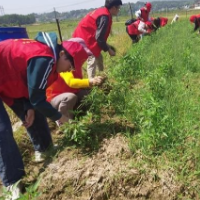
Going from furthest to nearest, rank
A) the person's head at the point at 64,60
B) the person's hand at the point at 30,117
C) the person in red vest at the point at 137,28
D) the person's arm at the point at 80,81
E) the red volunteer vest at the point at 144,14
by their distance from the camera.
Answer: the person in red vest at the point at 137,28, the red volunteer vest at the point at 144,14, the person's arm at the point at 80,81, the person's hand at the point at 30,117, the person's head at the point at 64,60

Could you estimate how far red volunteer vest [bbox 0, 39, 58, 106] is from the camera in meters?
2.19

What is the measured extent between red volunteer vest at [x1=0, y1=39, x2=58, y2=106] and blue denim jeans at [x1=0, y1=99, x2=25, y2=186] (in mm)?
244

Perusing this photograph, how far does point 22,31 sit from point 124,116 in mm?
1850

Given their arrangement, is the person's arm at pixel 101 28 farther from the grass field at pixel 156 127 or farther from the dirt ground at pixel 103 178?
the dirt ground at pixel 103 178

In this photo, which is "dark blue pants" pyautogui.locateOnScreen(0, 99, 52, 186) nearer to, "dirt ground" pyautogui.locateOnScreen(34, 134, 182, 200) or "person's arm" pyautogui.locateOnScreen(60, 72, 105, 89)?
"dirt ground" pyautogui.locateOnScreen(34, 134, 182, 200)

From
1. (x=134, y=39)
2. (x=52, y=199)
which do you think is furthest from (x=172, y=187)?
(x=134, y=39)

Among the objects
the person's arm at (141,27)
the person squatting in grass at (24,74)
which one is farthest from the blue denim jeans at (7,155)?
the person's arm at (141,27)

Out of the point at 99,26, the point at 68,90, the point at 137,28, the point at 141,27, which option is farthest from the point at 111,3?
the point at 137,28

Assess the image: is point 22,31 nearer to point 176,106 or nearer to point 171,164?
point 176,106

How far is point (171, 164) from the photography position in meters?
2.27

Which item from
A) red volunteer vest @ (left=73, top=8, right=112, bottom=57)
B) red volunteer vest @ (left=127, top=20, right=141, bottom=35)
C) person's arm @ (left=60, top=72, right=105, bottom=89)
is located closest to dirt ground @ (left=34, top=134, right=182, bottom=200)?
person's arm @ (left=60, top=72, right=105, bottom=89)

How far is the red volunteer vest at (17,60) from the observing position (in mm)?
2189

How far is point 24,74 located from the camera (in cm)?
233

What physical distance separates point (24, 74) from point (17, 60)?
0.14 meters
